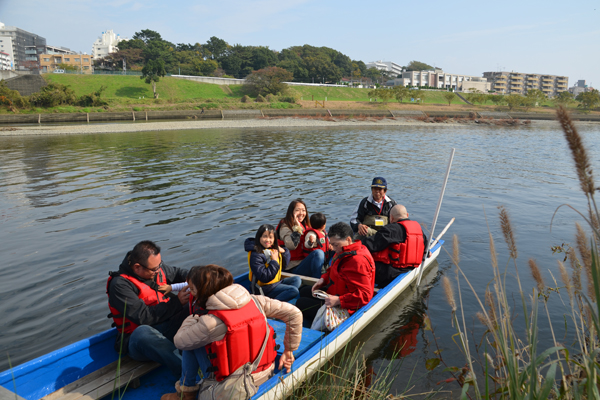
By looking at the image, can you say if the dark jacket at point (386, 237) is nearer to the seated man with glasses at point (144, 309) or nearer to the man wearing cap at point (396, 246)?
the man wearing cap at point (396, 246)

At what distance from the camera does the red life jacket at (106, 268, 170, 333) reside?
186 inches

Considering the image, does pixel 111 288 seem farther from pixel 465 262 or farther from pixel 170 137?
pixel 170 137

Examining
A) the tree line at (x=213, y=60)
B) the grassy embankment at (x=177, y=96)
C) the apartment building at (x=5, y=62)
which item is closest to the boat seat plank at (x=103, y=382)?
the grassy embankment at (x=177, y=96)

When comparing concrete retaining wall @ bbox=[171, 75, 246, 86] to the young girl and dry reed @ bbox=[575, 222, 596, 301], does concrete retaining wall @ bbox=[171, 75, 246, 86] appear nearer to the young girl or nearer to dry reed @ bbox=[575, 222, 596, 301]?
the young girl

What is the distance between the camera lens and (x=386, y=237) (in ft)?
21.5

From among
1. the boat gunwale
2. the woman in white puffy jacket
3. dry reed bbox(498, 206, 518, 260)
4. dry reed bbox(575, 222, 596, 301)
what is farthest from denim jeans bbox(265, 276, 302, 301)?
dry reed bbox(575, 222, 596, 301)

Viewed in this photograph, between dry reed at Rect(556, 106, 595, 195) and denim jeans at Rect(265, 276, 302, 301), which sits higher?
dry reed at Rect(556, 106, 595, 195)

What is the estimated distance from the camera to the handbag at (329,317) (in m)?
5.44

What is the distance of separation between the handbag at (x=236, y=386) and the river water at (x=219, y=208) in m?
2.41

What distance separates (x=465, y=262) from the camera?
930 cm

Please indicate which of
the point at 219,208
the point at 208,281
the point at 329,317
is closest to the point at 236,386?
the point at 208,281

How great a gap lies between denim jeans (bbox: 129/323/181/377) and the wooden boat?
0.22m

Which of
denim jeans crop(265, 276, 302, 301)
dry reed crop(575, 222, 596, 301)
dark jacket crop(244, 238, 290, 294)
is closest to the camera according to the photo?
dry reed crop(575, 222, 596, 301)

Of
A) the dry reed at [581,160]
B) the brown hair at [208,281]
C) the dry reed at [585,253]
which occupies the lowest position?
the brown hair at [208,281]
